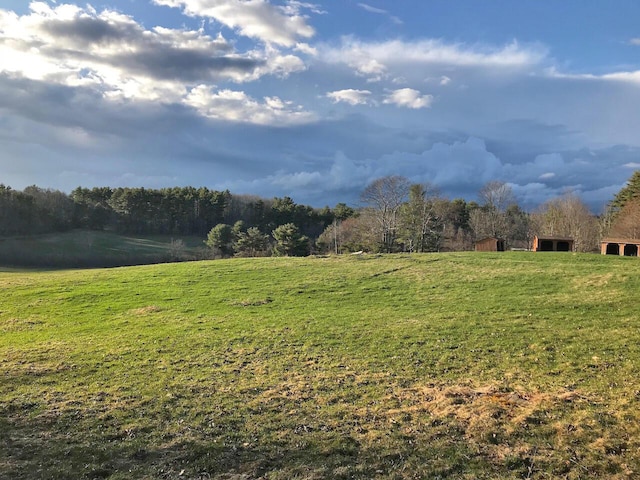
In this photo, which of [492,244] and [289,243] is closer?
[492,244]

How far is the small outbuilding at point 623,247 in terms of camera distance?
127ft

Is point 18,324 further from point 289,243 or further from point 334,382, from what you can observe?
point 289,243

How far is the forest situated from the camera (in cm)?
7519

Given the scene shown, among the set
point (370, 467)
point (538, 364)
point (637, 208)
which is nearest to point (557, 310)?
point (538, 364)

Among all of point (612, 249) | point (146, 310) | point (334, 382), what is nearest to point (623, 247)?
point (612, 249)

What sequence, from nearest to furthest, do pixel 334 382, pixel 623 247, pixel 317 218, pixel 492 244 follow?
pixel 334 382 → pixel 623 247 → pixel 492 244 → pixel 317 218

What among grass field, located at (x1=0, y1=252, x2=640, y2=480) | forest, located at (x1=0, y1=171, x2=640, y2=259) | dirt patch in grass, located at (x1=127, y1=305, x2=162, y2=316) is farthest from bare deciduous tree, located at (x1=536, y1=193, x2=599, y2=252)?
dirt patch in grass, located at (x1=127, y1=305, x2=162, y2=316)

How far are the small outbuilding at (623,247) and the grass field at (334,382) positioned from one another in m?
14.3

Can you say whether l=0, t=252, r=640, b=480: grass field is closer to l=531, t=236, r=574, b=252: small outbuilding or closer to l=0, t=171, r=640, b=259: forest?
l=531, t=236, r=574, b=252: small outbuilding

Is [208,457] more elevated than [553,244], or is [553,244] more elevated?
[553,244]

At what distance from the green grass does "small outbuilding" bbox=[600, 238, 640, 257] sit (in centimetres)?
7194

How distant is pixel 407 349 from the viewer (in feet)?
49.8

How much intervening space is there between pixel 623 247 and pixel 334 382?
38.9 metres

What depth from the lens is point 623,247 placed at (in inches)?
1554
